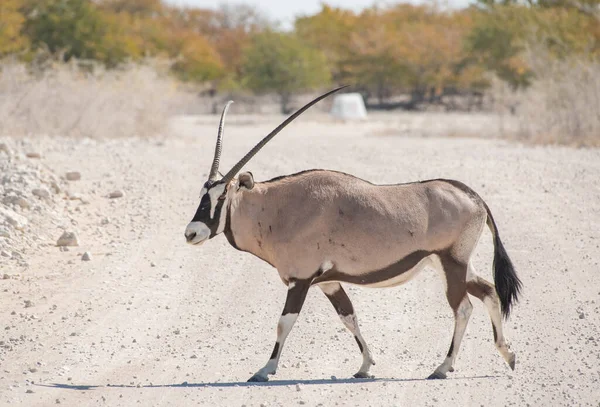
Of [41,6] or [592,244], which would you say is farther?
[41,6]

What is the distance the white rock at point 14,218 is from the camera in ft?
34.0

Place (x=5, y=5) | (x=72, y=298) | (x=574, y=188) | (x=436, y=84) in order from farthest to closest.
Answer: (x=436, y=84), (x=5, y=5), (x=574, y=188), (x=72, y=298)

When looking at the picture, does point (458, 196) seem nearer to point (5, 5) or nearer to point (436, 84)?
point (5, 5)

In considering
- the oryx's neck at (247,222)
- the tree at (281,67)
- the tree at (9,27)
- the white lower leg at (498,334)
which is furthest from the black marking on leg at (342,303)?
the tree at (281,67)

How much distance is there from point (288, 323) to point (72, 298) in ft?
9.70

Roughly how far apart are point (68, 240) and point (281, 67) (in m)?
38.8

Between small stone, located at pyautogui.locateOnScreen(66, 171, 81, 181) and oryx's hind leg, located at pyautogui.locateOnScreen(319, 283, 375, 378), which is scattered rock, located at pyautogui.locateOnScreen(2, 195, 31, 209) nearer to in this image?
small stone, located at pyautogui.locateOnScreen(66, 171, 81, 181)

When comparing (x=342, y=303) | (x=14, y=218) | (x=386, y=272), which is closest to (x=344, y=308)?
(x=342, y=303)

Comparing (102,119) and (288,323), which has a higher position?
(288,323)

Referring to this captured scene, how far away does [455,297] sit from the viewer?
612cm

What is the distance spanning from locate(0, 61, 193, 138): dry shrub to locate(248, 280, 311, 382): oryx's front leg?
1482 centimetres

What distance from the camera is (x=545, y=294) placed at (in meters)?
8.37

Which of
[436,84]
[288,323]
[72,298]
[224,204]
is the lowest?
[436,84]

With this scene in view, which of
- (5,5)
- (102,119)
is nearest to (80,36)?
(5,5)
